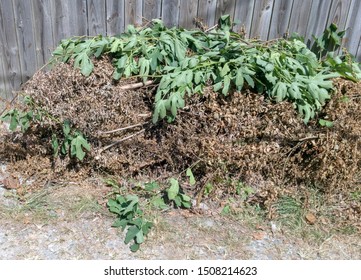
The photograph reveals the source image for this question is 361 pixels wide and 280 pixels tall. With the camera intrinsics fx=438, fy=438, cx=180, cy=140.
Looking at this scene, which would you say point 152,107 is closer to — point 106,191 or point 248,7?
point 106,191

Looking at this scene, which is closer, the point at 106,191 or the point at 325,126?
the point at 325,126

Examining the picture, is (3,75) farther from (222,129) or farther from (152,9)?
(222,129)

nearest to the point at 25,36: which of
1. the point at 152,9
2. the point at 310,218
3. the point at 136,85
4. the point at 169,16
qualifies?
the point at 152,9

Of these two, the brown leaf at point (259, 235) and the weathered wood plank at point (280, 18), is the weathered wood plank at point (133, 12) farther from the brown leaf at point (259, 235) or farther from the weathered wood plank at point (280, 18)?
the brown leaf at point (259, 235)

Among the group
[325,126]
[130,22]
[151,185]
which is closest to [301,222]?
[325,126]

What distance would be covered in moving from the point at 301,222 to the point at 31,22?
9.61 feet

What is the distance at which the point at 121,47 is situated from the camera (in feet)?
10.9

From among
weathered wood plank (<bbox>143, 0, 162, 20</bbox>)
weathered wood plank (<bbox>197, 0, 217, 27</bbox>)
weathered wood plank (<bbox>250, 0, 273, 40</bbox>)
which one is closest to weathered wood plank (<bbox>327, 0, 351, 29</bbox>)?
weathered wood plank (<bbox>250, 0, 273, 40</bbox>)

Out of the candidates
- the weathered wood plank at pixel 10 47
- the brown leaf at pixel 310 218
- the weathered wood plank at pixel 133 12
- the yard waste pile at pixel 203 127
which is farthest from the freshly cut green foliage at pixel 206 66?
the weathered wood plank at pixel 10 47

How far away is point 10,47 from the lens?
4.18 metres

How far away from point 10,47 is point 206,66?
2065 mm

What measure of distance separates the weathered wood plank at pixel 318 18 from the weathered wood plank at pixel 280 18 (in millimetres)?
208

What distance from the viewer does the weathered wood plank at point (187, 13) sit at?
3.86 meters

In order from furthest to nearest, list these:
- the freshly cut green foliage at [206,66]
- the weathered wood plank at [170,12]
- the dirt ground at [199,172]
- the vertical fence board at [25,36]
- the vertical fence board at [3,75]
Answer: the vertical fence board at [3,75] → the vertical fence board at [25,36] → the weathered wood plank at [170,12] → the freshly cut green foliage at [206,66] → the dirt ground at [199,172]
